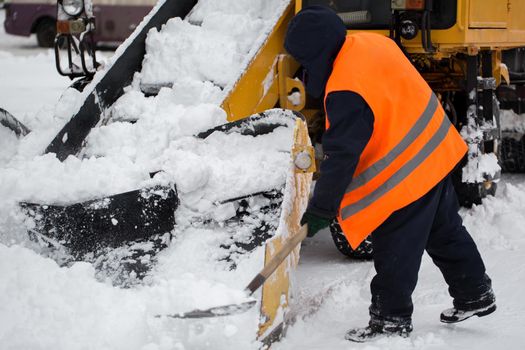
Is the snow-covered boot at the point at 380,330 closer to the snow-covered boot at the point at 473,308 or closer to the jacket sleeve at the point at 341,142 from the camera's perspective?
the snow-covered boot at the point at 473,308

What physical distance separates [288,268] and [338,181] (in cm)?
44

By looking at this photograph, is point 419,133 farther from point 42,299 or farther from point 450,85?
point 450,85

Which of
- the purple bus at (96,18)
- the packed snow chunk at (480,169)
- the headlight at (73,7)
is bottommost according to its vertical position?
the purple bus at (96,18)

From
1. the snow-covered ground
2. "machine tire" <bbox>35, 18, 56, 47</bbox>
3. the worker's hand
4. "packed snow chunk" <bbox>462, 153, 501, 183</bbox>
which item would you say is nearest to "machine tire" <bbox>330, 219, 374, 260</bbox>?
the snow-covered ground

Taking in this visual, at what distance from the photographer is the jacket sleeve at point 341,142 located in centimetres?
280

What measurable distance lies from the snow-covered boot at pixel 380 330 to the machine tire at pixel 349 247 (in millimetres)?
1023

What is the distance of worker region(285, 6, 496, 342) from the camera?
111 inches

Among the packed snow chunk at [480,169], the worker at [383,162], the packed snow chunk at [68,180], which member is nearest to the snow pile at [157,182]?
the packed snow chunk at [68,180]

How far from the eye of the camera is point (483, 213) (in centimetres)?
463

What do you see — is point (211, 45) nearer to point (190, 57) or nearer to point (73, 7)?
point (190, 57)

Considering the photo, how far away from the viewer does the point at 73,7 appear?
4.48 meters

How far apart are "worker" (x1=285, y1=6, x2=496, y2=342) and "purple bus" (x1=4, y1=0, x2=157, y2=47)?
12.5 m

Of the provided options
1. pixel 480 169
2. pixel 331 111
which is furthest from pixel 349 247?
pixel 331 111

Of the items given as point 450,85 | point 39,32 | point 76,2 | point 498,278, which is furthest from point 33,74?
point 498,278
